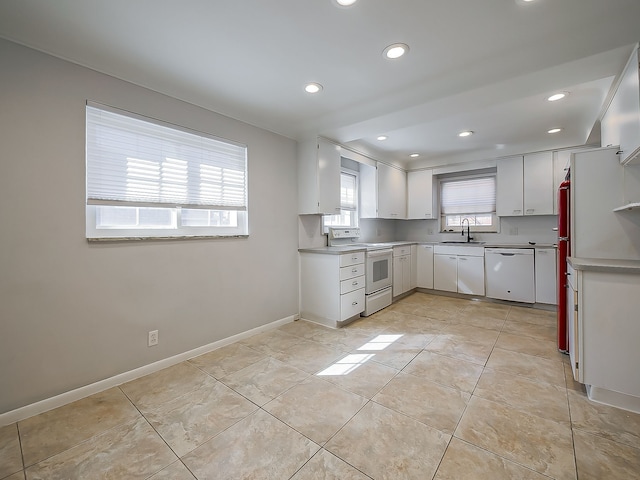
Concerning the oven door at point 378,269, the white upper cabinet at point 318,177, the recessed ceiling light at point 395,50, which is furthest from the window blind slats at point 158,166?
the oven door at point 378,269

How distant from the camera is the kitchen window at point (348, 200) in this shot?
14.8 ft

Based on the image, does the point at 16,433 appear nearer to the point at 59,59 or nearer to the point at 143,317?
the point at 143,317

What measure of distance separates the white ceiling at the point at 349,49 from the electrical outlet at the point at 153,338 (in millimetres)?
2061

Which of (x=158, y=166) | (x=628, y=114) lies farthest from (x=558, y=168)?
(x=158, y=166)

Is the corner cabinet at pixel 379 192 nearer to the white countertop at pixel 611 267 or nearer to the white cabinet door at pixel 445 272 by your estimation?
the white cabinet door at pixel 445 272

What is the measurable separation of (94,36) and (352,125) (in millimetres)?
2233

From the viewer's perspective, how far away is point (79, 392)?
6.50ft

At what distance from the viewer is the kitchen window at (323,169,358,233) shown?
14.8 ft

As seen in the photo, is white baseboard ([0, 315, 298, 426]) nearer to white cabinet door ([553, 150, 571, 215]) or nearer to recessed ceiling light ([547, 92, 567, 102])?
recessed ceiling light ([547, 92, 567, 102])

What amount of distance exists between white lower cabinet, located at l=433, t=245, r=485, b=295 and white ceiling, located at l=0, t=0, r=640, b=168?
2.24 metres

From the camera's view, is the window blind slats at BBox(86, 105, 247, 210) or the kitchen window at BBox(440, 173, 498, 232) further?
the kitchen window at BBox(440, 173, 498, 232)

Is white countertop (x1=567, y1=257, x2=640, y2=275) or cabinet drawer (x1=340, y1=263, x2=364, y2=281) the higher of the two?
white countertop (x1=567, y1=257, x2=640, y2=275)

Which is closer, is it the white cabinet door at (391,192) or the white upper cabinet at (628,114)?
the white upper cabinet at (628,114)

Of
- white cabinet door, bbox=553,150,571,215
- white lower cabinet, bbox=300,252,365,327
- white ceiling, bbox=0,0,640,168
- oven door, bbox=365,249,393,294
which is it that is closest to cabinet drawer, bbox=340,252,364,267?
white lower cabinet, bbox=300,252,365,327
